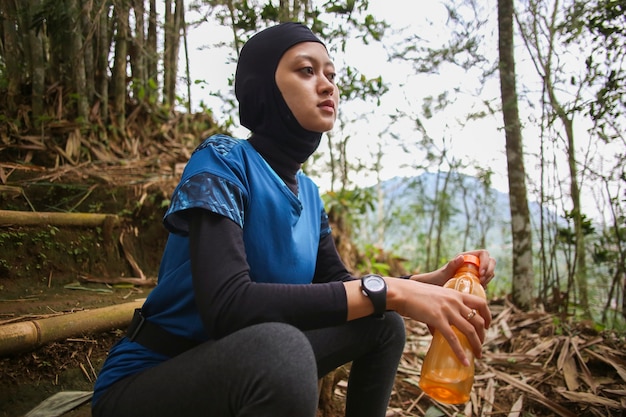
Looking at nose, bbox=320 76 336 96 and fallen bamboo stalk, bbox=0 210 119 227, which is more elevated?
nose, bbox=320 76 336 96

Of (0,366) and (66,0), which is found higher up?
(66,0)

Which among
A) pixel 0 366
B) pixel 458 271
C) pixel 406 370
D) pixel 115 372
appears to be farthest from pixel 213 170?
pixel 406 370

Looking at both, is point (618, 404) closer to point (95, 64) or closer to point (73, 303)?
point (73, 303)

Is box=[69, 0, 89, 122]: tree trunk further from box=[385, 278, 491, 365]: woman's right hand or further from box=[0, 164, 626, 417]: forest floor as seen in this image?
box=[385, 278, 491, 365]: woman's right hand

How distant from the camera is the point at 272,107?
1449 millimetres

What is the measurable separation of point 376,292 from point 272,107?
0.72 m

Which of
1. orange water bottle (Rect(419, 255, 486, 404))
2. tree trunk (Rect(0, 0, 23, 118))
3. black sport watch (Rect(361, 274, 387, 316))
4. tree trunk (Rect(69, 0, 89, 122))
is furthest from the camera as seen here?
tree trunk (Rect(69, 0, 89, 122))

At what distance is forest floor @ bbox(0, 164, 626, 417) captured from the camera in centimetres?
180

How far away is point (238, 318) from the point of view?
40.2 inches

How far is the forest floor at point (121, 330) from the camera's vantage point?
5.92 ft

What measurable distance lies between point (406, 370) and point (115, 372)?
75.7 inches

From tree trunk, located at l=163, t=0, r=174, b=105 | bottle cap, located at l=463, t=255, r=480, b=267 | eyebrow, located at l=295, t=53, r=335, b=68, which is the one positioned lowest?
bottle cap, located at l=463, t=255, r=480, b=267

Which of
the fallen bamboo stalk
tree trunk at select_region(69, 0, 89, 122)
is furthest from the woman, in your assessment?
tree trunk at select_region(69, 0, 89, 122)

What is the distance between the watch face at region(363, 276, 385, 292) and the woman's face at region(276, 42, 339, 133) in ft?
1.87
